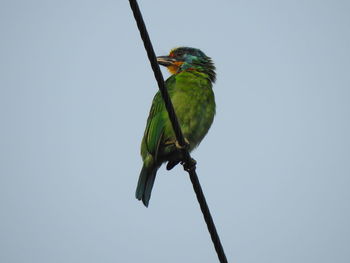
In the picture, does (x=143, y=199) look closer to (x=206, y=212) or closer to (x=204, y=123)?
(x=204, y=123)

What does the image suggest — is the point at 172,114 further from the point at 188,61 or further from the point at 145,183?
the point at 188,61

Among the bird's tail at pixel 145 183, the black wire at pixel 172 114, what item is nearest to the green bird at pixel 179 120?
the bird's tail at pixel 145 183

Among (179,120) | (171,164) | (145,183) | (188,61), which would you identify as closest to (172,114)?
(179,120)

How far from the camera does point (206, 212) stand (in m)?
2.66

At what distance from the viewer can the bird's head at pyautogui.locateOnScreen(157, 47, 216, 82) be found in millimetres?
4844

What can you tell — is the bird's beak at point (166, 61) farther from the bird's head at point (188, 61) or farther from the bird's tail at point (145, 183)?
the bird's tail at point (145, 183)

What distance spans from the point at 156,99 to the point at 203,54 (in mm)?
964

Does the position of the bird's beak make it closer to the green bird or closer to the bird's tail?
the green bird

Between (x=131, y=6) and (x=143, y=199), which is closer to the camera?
(x=131, y=6)

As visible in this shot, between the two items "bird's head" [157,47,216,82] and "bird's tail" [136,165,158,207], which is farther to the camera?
"bird's head" [157,47,216,82]

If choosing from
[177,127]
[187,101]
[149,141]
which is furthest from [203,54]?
[177,127]

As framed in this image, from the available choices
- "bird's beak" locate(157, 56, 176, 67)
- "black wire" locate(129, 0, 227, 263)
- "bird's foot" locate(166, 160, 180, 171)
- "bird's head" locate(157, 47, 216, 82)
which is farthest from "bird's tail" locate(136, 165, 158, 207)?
"bird's beak" locate(157, 56, 176, 67)

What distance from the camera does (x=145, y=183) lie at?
4105 mm

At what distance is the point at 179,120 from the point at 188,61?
1144 millimetres
